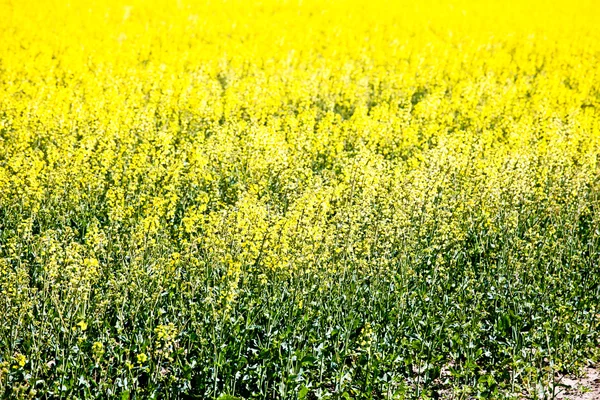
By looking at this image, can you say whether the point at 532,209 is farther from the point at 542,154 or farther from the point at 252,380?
the point at 252,380

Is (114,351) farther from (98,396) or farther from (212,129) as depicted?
(212,129)

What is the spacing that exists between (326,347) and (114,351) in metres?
1.83

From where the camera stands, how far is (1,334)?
5676 millimetres

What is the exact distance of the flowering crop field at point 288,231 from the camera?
598 cm

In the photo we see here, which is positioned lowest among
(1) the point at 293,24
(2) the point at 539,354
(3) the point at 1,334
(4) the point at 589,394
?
(4) the point at 589,394

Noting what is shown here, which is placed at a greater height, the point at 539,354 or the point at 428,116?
the point at 428,116

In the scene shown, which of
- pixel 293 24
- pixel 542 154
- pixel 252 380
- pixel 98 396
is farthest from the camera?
pixel 293 24

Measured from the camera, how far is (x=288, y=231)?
6812 millimetres

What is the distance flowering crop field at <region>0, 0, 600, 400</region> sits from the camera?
5.98 m

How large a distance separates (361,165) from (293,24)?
13331 millimetres

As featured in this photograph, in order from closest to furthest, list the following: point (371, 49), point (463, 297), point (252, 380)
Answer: point (252, 380) → point (463, 297) → point (371, 49)

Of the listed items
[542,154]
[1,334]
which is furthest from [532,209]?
[1,334]

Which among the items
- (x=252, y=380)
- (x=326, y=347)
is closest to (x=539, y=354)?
(x=326, y=347)

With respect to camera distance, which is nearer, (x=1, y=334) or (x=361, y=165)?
(x=1, y=334)
